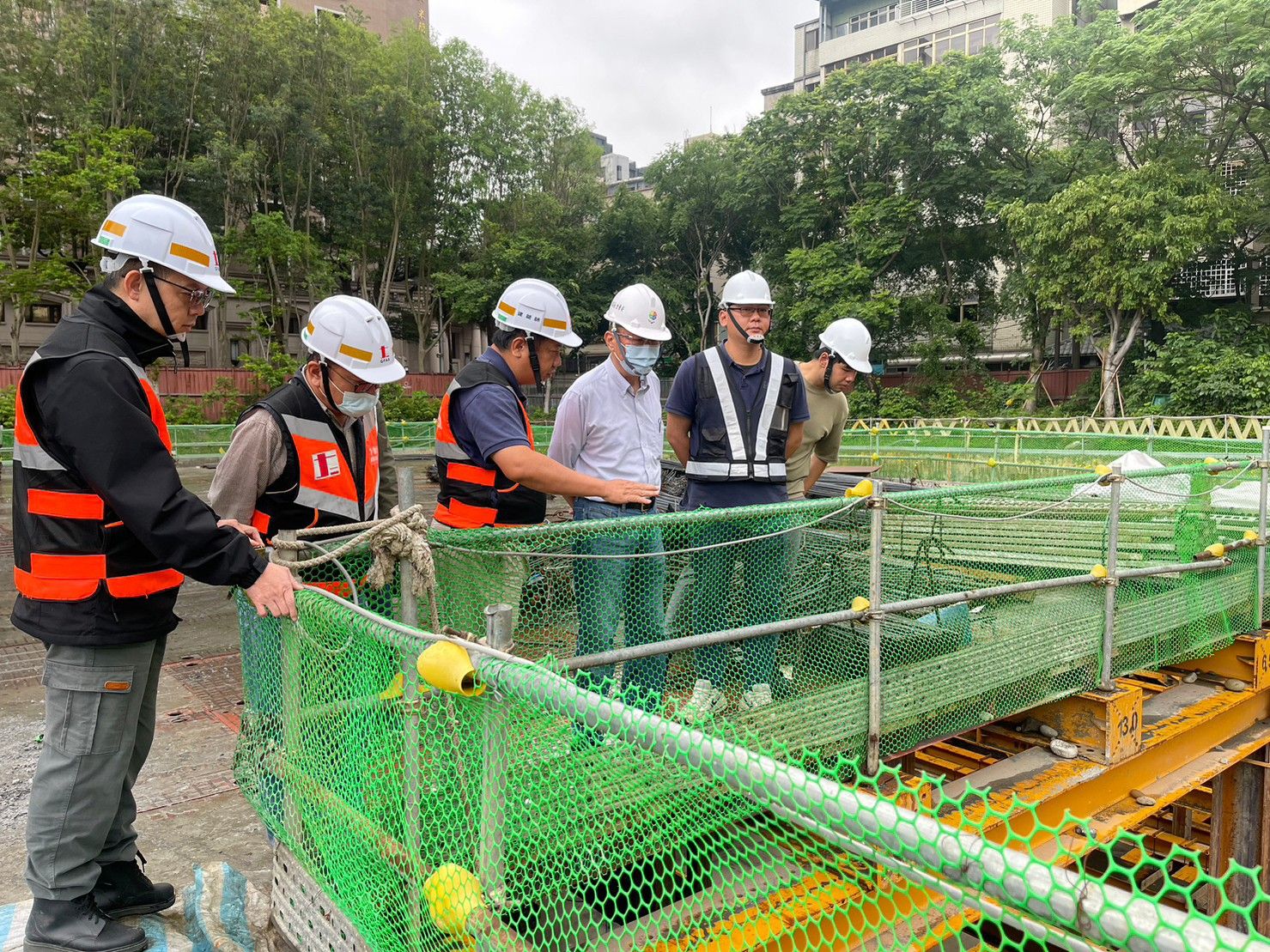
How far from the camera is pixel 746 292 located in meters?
4.03

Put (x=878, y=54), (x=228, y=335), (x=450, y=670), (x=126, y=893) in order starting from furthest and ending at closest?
(x=878, y=54), (x=228, y=335), (x=126, y=893), (x=450, y=670)

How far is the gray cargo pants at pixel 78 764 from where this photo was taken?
2.23 m

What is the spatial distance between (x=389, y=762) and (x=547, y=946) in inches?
24.2

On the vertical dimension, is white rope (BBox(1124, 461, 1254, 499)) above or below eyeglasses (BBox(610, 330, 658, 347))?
below

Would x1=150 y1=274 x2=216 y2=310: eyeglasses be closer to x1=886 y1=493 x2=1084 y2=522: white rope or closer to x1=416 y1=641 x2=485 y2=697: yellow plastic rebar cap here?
x1=416 y1=641 x2=485 y2=697: yellow plastic rebar cap

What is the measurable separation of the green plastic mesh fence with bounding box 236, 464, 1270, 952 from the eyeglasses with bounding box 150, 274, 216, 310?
2.97ft

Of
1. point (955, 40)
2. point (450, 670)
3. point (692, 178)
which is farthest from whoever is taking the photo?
point (955, 40)

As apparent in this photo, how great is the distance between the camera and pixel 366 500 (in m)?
3.14

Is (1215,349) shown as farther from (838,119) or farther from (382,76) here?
(382,76)

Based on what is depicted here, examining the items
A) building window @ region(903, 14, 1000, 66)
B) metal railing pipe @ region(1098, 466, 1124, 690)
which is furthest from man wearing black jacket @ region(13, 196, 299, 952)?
building window @ region(903, 14, 1000, 66)

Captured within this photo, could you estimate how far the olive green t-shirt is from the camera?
15.6 ft

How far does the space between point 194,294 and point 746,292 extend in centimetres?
236

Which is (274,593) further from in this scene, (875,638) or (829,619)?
(875,638)

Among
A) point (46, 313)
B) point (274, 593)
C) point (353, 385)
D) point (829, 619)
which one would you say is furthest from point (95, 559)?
point (46, 313)
